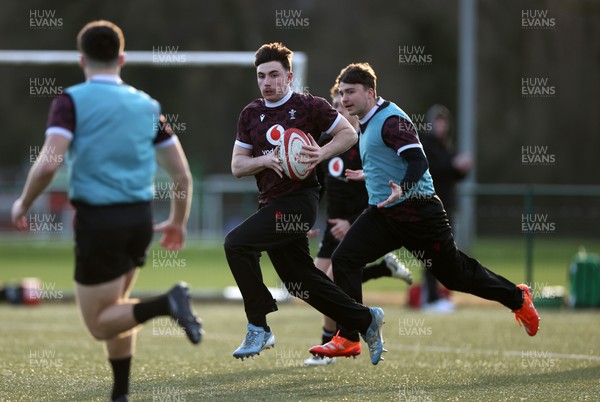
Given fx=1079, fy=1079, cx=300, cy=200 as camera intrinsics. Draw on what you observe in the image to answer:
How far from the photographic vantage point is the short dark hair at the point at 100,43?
544cm

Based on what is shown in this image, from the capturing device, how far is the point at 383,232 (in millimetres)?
7629

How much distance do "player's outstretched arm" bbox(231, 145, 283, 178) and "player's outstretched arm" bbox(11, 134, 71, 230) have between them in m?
1.88

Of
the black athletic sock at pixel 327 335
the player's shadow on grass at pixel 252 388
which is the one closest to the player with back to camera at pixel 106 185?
the player's shadow on grass at pixel 252 388

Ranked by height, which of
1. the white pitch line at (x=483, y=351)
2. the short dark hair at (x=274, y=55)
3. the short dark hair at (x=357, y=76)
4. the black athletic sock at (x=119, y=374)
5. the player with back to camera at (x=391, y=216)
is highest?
the short dark hair at (x=274, y=55)

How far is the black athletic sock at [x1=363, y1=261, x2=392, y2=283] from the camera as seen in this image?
929 cm

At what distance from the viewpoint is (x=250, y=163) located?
23.2 feet

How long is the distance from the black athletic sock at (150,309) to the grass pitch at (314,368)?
1.12 m

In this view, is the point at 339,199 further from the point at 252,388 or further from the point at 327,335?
the point at 252,388

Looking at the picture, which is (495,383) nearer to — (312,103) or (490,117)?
(312,103)

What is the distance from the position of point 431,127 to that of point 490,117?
21.5 m

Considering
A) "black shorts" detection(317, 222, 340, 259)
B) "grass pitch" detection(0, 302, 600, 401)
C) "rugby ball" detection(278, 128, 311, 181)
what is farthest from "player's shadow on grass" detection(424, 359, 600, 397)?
"black shorts" detection(317, 222, 340, 259)

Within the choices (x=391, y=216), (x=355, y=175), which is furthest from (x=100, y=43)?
(x=355, y=175)

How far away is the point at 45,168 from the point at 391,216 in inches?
117

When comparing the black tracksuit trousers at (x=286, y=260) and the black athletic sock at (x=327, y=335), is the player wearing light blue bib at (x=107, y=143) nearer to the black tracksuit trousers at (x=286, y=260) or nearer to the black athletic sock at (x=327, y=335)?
the black tracksuit trousers at (x=286, y=260)
